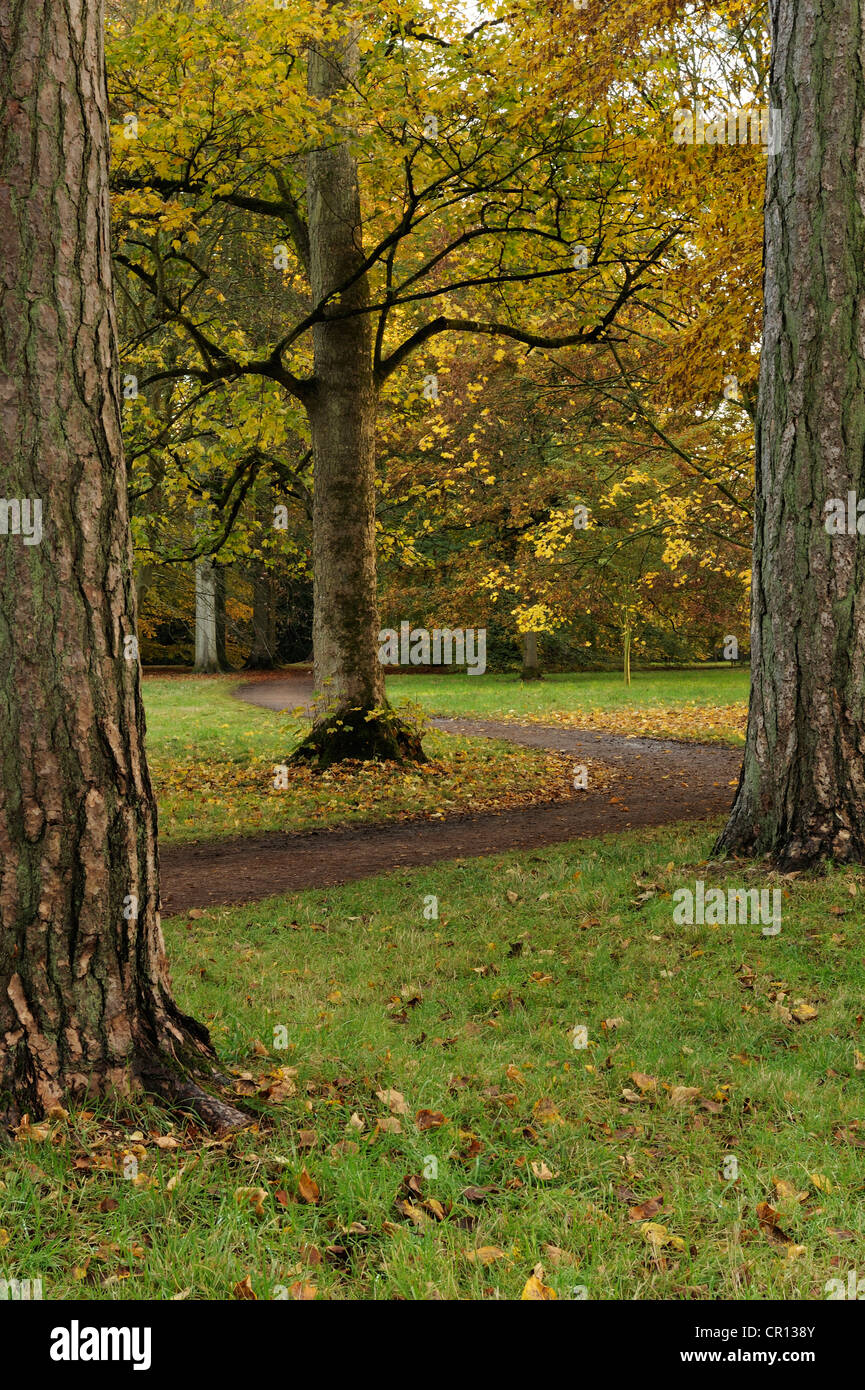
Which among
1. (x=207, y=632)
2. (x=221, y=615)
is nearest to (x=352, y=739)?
(x=221, y=615)

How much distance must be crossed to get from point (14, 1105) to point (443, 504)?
2515 cm

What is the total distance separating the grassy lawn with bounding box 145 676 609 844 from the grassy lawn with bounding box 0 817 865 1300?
3981 mm

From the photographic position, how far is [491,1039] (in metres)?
4.23

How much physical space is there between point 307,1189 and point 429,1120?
0.59 m

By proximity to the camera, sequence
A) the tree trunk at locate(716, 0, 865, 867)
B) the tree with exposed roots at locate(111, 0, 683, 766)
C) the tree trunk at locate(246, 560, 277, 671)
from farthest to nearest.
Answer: the tree trunk at locate(246, 560, 277, 671) < the tree with exposed roots at locate(111, 0, 683, 766) < the tree trunk at locate(716, 0, 865, 867)

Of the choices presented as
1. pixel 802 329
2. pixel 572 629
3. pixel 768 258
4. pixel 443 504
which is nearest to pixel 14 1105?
pixel 802 329

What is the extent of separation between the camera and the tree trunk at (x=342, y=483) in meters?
11.8

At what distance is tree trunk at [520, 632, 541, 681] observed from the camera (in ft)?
99.9

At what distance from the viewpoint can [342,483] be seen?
1180 centimetres

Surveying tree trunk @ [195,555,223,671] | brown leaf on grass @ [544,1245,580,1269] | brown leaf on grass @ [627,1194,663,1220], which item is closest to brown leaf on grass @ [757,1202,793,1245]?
brown leaf on grass @ [627,1194,663,1220]

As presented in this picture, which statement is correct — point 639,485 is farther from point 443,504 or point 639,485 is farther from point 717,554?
point 443,504

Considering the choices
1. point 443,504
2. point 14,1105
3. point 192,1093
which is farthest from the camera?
point 443,504

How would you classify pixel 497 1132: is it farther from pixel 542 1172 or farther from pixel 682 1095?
pixel 682 1095

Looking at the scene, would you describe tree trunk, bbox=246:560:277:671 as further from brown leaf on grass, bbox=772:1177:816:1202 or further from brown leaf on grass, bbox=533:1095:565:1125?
brown leaf on grass, bbox=772:1177:816:1202
